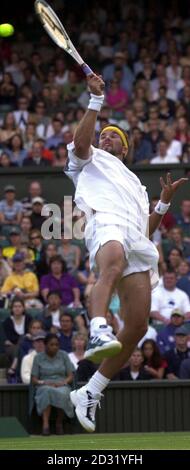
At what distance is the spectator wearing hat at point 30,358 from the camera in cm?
1645

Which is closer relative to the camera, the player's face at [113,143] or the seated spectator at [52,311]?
the player's face at [113,143]

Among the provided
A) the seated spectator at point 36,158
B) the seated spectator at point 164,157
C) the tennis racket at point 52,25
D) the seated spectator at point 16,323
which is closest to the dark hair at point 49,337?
the seated spectator at point 16,323

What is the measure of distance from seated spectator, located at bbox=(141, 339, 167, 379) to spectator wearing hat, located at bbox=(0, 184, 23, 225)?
169 inches

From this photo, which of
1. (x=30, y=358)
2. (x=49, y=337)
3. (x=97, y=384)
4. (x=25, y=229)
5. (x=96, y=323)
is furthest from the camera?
(x=25, y=229)

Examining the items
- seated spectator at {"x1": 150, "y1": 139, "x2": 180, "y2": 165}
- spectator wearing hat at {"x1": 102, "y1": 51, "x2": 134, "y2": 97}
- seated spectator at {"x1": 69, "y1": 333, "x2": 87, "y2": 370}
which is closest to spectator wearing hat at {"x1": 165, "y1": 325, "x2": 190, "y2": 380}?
seated spectator at {"x1": 69, "y1": 333, "x2": 87, "y2": 370}

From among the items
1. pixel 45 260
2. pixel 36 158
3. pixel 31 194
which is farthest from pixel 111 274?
pixel 36 158

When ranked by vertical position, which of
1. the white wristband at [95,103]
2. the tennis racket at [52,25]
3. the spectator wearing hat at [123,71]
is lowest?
the white wristband at [95,103]

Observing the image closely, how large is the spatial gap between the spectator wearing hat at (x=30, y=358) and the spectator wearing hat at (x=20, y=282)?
70.4 inches

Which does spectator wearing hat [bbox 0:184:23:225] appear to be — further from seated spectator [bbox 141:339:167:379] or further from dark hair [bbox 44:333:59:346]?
seated spectator [bbox 141:339:167:379]

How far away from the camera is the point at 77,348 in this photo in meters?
16.8

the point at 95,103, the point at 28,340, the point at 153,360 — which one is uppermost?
the point at 95,103

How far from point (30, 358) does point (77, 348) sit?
2.36ft

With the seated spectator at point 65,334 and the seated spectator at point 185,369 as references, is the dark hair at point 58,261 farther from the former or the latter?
the seated spectator at point 185,369

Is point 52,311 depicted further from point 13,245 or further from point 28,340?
point 13,245
